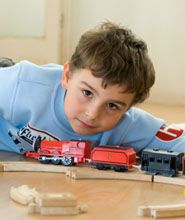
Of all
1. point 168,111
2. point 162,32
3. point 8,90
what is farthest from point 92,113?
point 162,32

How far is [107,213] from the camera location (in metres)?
0.71

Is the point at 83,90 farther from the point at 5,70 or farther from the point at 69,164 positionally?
the point at 5,70

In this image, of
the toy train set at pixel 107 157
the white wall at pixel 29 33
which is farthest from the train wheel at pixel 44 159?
the white wall at pixel 29 33

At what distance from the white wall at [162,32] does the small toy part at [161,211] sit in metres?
1.60

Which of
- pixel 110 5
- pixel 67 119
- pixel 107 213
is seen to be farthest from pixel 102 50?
pixel 110 5

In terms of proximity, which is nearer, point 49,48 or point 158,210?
point 158,210

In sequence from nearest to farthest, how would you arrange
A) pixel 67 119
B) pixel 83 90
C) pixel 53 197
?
1. pixel 53 197
2. pixel 83 90
3. pixel 67 119

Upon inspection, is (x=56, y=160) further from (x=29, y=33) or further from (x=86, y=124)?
(x=29, y=33)

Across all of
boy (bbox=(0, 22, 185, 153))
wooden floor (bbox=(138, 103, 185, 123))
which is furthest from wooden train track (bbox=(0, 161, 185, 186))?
wooden floor (bbox=(138, 103, 185, 123))

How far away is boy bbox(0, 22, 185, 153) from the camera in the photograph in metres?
0.95

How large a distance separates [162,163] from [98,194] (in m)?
0.16

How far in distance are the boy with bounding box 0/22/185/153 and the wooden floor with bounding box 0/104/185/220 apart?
0.15 metres

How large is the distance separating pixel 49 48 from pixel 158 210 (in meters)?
1.84

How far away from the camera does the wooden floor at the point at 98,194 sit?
27.5 inches
